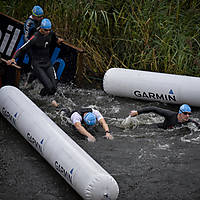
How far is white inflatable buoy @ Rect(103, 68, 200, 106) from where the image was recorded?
34.0 ft

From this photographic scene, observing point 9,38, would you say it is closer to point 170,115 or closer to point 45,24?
point 45,24

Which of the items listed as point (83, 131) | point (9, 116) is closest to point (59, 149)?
point (83, 131)

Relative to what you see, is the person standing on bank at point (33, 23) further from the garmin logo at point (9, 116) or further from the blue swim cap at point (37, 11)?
the garmin logo at point (9, 116)

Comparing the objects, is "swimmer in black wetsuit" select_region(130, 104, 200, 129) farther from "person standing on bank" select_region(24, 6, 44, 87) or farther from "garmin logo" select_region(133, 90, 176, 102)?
"person standing on bank" select_region(24, 6, 44, 87)

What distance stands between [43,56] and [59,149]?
4.04 metres

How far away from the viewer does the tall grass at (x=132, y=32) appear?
1157 cm

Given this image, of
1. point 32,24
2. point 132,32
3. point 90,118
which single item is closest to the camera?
point 90,118

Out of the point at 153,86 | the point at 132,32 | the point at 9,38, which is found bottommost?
the point at 153,86

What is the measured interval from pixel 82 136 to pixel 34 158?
46.3 inches

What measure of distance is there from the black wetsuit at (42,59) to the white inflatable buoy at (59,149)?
121 centimetres

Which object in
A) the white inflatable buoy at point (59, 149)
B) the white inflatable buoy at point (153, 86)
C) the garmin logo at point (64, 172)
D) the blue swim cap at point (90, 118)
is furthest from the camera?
the white inflatable buoy at point (153, 86)

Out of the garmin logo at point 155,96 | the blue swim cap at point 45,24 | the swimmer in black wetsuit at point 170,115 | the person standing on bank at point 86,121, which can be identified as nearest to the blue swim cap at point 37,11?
the blue swim cap at point 45,24

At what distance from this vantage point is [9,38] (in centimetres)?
1238

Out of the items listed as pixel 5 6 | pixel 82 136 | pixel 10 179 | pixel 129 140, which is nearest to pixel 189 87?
pixel 129 140
